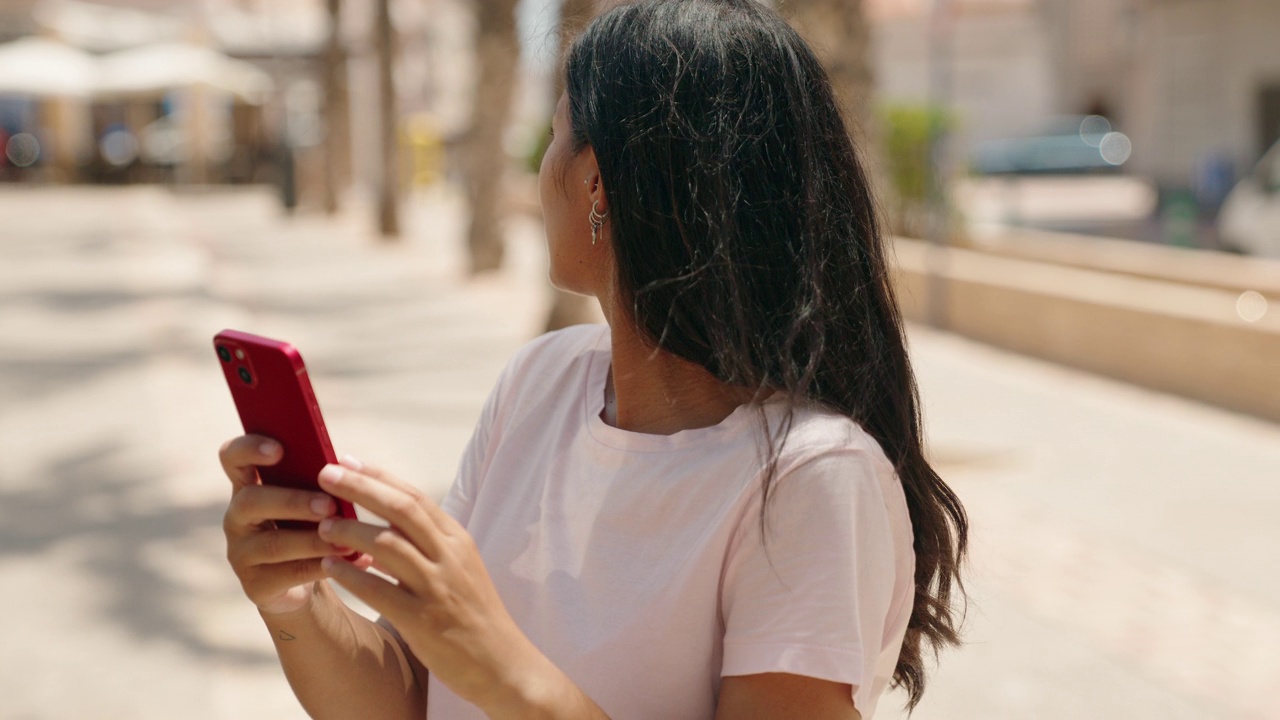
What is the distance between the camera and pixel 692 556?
1441 mm

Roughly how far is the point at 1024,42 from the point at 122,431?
4388 cm

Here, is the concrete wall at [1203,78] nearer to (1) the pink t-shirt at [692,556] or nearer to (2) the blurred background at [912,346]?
(2) the blurred background at [912,346]

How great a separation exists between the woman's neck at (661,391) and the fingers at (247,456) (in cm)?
40

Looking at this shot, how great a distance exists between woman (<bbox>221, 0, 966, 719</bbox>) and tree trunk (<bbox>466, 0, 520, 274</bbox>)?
47.1 feet

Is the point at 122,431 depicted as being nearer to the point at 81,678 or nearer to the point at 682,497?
the point at 81,678

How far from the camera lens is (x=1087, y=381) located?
9633mm

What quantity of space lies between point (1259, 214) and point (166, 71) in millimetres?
23523

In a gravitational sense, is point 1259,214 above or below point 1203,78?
below

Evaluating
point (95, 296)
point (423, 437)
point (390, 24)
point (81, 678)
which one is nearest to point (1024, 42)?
point (390, 24)

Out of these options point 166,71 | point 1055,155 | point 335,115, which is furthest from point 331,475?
point 1055,155

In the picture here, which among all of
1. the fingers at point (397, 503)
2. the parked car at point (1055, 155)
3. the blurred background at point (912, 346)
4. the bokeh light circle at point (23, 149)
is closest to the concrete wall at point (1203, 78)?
the blurred background at point (912, 346)

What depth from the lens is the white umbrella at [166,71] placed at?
30.3m

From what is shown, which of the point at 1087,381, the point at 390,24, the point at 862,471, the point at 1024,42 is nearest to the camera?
the point at 862,471

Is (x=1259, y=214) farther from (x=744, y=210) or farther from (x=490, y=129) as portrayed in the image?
(x=744, y=210)
